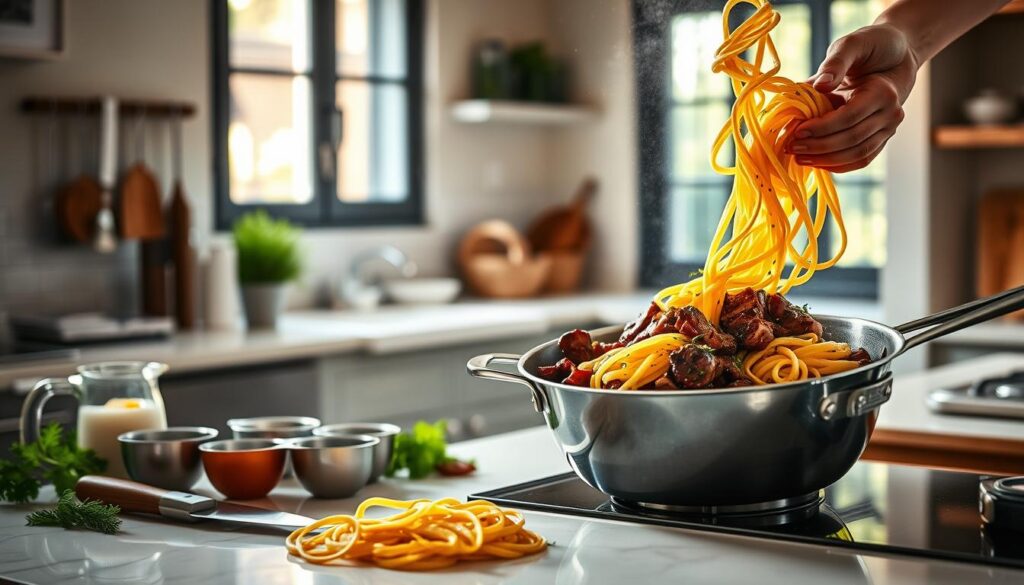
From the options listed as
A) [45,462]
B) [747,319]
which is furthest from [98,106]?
[747,319]

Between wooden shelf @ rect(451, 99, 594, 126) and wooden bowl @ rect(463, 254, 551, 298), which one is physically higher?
wooden shelf @ rect(451, 99, 594, 126)

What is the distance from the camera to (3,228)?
11.6ft

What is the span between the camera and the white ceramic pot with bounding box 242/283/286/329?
3.81m

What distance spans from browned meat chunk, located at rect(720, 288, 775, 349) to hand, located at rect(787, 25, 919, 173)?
0.61 feet

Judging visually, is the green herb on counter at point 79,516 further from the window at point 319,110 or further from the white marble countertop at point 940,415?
the window at point 319,110

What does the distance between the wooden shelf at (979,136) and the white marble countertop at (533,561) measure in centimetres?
292

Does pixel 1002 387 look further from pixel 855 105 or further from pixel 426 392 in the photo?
pixel 426 392

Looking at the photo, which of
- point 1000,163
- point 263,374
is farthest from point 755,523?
point 1000,163

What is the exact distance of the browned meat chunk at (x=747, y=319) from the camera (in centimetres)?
133

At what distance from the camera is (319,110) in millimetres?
4473

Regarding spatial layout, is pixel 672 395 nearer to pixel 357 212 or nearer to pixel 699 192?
pixel 357 212

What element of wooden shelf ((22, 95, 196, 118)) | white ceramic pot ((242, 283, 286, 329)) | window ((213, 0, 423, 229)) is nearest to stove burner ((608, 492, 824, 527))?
white ceramic pot ((242, 283, 286, 329))

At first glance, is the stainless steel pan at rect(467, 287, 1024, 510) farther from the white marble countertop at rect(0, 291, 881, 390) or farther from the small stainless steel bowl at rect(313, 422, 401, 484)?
the white marble countertop at rect(0, 291, 881, 390)

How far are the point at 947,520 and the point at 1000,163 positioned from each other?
10.7 feet
